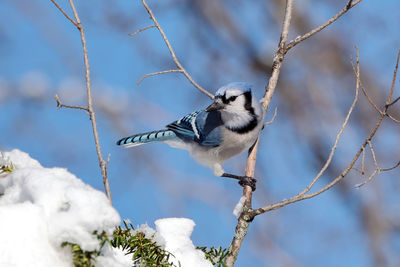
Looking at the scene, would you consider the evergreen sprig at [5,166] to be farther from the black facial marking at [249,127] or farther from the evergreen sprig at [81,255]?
the black facial marking at [249,127]

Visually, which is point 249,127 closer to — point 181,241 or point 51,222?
point 181,241

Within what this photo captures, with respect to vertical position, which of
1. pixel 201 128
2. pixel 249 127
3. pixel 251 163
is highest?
pixel 201 128

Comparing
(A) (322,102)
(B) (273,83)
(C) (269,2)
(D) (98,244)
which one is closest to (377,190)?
(A) (322,102)

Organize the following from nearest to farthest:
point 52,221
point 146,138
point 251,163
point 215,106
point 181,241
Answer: point 52,221, point 181,241, point 251,163, point 215,106, point 146,138

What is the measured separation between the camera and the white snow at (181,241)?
3.85 feet

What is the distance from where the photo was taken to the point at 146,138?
8.96ft

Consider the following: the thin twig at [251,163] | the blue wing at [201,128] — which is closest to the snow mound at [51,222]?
the thin twig at [251,163]

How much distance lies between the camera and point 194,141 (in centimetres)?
273

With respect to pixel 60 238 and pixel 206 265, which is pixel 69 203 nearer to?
pixel 60 238

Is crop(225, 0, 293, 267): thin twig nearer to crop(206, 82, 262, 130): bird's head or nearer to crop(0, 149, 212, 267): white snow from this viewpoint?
crop(206, 82, 262, 130): bird's head

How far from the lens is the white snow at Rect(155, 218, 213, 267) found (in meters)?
1.17

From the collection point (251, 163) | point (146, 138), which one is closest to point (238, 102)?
point (251, 163)

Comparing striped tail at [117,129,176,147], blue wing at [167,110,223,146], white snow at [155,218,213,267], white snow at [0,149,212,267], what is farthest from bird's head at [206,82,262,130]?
white snow at [0,149,212,267]

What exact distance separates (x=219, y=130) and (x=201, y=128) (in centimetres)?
13
